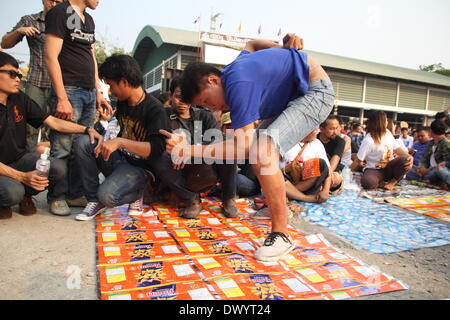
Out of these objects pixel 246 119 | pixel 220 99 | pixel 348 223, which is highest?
pixel 220 99

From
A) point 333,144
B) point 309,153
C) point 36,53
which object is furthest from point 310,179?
point 36,53

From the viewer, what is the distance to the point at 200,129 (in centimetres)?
312

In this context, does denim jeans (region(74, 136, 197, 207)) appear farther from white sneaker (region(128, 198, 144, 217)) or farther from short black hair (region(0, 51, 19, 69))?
short black hair (region(0, 51, 19, 69))

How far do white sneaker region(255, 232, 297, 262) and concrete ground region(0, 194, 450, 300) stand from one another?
1.60ft

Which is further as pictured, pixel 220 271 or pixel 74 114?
pixel 74 114

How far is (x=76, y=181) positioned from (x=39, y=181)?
1.97ft

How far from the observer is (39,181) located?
7.39ft

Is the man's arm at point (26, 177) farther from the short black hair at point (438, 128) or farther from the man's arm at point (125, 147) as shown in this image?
the short black hair at point (438, 128)

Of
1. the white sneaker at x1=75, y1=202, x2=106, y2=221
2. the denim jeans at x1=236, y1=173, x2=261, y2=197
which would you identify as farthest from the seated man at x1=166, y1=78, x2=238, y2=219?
the white sneaker at x1=75, y1=202, x2=106, y2=221

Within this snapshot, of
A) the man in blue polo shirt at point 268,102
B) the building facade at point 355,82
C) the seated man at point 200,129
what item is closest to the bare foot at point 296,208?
the seated man at point 200,129

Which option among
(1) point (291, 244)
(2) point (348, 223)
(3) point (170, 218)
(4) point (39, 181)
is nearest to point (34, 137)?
(4) point (39, 181)

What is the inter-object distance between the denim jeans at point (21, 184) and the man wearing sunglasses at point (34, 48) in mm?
559

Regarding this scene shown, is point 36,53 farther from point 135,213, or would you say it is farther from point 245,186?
point 245,186
